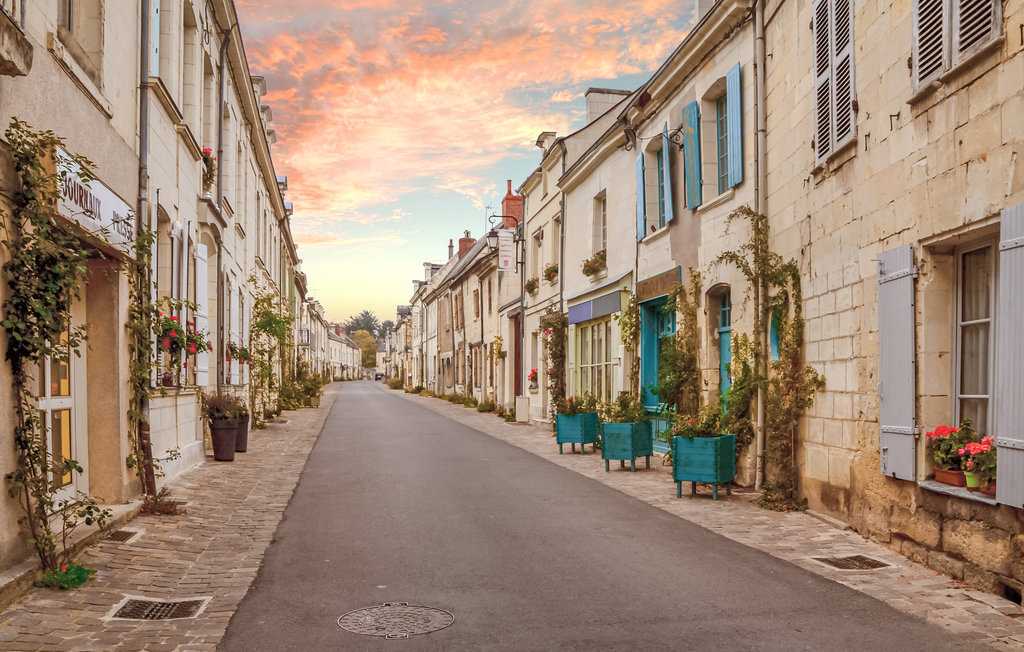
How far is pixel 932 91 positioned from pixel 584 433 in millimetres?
8526

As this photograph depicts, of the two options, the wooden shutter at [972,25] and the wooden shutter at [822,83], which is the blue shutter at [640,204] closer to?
the wooden shutter at [822,83]

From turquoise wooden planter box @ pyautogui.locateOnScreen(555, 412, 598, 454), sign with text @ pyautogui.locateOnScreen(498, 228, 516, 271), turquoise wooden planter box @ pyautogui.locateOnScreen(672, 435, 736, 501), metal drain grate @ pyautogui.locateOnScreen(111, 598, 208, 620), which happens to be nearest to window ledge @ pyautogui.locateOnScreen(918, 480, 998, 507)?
turquoise wooden planter box @ pyautogui.locateOnScreen(672, 435, 736, 501)

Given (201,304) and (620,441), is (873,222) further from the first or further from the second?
(201,304)

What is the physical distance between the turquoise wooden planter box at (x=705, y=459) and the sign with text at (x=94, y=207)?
573 centimetres

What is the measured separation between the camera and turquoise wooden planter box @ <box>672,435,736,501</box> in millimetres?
8711

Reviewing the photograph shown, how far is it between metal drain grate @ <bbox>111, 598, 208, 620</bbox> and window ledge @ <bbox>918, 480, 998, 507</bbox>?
4.75 m

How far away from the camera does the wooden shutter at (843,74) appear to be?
710 centimetres

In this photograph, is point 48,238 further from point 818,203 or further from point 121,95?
point 818,203

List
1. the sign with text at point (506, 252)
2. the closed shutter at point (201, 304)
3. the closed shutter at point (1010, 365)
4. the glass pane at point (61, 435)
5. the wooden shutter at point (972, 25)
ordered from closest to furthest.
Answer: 1. the closed shutter at point (1010, 365)
2. the wooden shutter at point (972, 25)
3. the glass pane at point (61, 435)
4. the closed shutter at point (201, 304)
5. the sign with text at point (506, 252)

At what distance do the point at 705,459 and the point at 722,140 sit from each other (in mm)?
4587

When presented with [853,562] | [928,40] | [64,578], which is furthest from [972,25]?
[64,578]

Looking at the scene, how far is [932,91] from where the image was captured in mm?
5797

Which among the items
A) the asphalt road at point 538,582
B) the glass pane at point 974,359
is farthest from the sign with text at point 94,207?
the glass pane at point 974,359

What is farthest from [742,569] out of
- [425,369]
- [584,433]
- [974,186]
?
[425,369]
